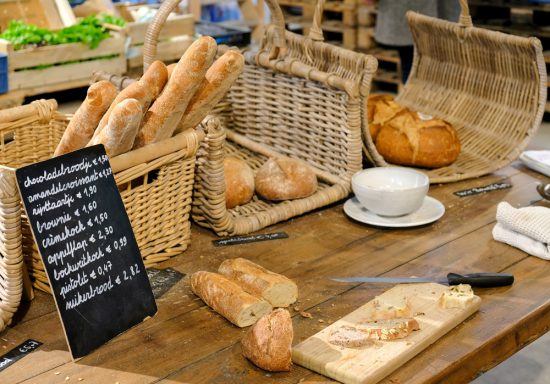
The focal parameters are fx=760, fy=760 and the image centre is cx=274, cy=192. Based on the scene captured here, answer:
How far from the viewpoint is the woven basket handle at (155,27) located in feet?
6.20

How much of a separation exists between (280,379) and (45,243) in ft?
1.54

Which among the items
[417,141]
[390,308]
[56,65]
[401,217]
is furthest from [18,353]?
[56,65]

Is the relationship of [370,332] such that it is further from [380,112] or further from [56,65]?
[56,65]

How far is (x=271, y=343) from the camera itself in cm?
129

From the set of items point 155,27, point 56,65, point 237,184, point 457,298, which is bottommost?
point 457,298

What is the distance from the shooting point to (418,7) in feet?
13.3

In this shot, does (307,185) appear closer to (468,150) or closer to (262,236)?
(262,236)

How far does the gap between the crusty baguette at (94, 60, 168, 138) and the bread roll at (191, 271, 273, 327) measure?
387 millimetres

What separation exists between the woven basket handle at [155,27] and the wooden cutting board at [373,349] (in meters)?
0.86

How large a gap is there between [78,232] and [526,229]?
1.02m

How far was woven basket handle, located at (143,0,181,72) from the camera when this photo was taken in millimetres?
1889

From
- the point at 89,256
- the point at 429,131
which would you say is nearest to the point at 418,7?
the point at 429,131

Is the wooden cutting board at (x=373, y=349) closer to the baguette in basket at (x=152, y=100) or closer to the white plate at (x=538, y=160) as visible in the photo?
the baguette in basket at (x=152, y=100)

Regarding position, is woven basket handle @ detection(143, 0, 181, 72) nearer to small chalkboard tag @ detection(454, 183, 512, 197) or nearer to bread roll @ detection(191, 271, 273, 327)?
bread roll @ detection(191, 271, 273, 327)
